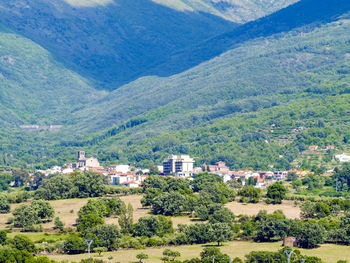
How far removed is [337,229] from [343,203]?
22.2 meters

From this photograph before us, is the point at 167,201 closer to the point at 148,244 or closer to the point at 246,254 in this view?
the point at 148,244

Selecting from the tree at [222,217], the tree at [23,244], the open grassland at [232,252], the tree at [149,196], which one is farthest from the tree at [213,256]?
the tree at [149,196]

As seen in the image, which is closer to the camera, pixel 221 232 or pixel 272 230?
pixel 221 232

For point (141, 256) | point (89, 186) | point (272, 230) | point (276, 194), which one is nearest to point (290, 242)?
point (272, 230)

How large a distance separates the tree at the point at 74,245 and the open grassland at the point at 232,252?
243 centimetres

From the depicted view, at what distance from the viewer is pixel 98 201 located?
135m

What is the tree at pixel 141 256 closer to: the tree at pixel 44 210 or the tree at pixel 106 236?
the tree at pixel 106 236

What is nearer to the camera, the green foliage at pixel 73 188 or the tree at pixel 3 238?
the tree at pixel 3 238

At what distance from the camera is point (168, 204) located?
135375mm

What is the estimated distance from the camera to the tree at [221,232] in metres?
110

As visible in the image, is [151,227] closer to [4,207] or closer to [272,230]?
[272,230]

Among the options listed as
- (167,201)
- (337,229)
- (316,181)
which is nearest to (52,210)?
(167,201)

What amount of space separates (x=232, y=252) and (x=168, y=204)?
34416mm

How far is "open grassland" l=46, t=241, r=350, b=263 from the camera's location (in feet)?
323
